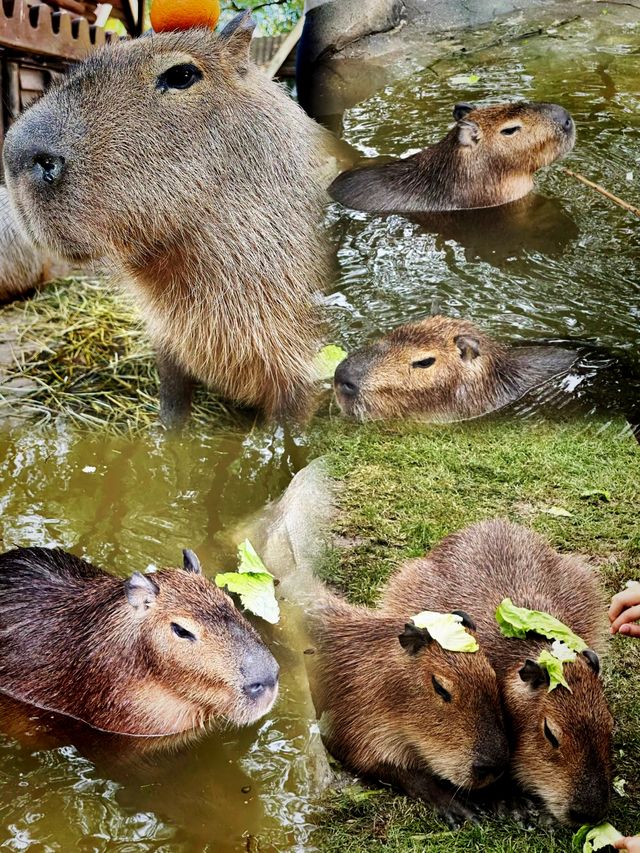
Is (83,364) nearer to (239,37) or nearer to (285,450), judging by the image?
(285,450)

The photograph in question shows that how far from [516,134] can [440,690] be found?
1087 millimetres

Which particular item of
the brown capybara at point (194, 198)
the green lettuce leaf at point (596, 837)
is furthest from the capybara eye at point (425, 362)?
the green lettuce leaf at point (596, 837)

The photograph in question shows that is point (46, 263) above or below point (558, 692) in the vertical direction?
above

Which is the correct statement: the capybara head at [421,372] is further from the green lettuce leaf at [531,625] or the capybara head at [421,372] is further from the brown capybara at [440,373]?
the green lettuce leaf at [531,625]

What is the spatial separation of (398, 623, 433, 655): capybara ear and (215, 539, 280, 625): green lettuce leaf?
0.71 ft

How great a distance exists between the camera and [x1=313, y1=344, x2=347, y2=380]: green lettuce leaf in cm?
161

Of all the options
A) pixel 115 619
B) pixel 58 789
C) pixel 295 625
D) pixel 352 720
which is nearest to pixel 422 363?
pixel 295 625

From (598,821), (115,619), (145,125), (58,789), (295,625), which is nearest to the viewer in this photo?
(598,821)

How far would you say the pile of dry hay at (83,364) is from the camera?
160 cm

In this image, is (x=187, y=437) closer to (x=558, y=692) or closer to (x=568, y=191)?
(x=558, y=692)

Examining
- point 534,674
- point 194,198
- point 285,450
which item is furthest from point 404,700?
point 194,198

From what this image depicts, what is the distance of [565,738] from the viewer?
130 cm

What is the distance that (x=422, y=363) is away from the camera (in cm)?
152

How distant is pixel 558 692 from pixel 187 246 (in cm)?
104
